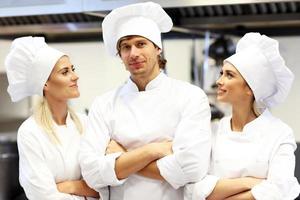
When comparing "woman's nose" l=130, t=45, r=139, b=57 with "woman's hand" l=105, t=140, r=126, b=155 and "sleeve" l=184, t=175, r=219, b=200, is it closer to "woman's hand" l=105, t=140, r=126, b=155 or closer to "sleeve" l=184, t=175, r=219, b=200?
"woman's hand" l=105, t=140, r=126, b=155

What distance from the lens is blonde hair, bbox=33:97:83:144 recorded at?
1.48 metres

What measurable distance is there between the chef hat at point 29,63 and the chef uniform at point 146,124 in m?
0.21

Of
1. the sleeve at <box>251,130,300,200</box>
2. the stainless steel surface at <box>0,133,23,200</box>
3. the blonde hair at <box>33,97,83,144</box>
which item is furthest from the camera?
the stainless steel surface at <box>0,133,23,200</box>

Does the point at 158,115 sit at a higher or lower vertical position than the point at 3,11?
lower

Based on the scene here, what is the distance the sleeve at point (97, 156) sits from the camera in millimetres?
1322

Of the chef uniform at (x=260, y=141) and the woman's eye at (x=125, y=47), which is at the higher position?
the woman's eye at (x=125, y=47)

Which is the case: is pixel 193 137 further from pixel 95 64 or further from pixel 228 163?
pixel 95 64

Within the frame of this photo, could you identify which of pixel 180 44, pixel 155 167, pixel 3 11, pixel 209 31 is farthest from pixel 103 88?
pixel 155 167

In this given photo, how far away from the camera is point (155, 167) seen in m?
1.31

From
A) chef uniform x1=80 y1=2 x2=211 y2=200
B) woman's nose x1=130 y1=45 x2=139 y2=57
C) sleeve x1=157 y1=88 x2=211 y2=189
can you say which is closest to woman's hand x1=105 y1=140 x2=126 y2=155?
chef uniform x1=80 y1=2 x2=211 y2=200

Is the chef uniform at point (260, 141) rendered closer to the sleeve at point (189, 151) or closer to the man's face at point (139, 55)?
the sleeve at point (189, 151)

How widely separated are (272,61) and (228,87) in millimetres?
146

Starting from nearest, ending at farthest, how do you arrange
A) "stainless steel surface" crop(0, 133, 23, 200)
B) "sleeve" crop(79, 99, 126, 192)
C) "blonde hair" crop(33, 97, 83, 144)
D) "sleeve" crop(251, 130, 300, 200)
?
"sleeve" crop(251, 130, 300, 200)
"sleeve" crop(79, 99, 126, 192)
"blonde hair" crop(33, 97, 83, 144)
"stainless steel surface" crop(0, 133, 23, 200)

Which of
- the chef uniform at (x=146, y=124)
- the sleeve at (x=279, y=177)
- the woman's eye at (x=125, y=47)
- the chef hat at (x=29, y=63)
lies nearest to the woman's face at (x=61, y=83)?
the chef hat at (x=29, y=63)
